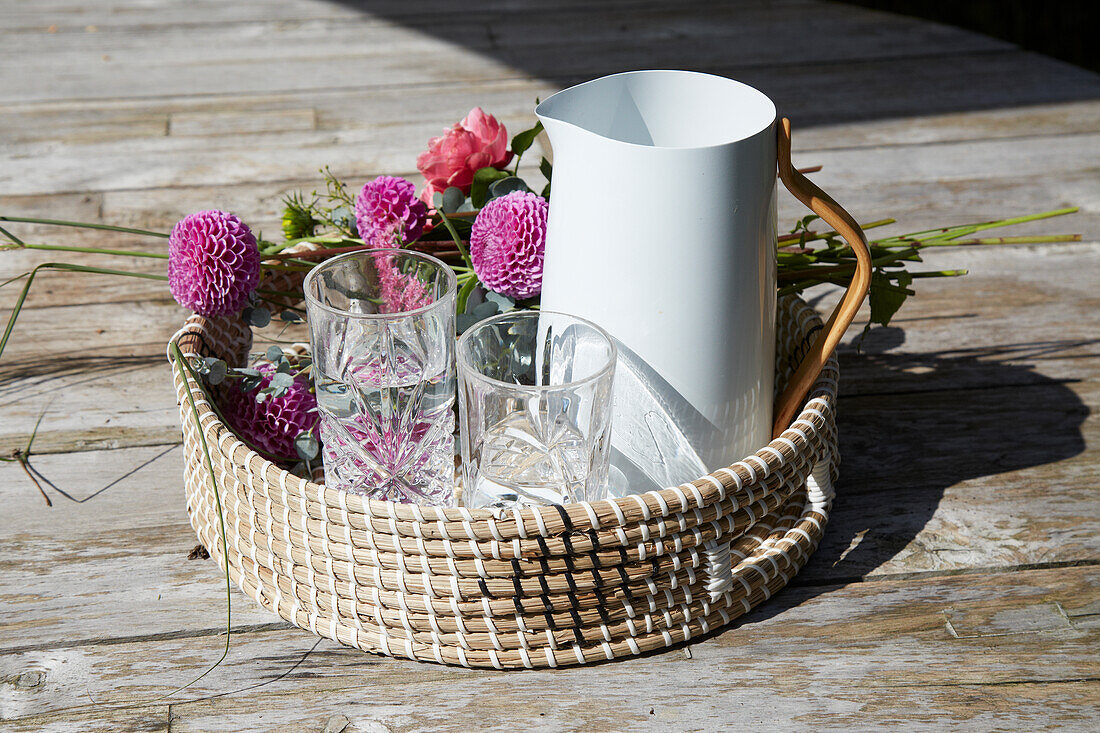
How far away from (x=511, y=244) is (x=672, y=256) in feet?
0.43

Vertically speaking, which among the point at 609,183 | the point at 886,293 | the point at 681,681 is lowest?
the point at 681,681

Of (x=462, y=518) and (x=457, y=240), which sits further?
(x=457, y=240)

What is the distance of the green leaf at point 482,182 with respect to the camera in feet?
2.22

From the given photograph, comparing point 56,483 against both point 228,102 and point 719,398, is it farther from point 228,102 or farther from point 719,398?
point 228,102

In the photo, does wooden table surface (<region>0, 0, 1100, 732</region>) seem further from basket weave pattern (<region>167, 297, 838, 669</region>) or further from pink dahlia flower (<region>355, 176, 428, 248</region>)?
pink dahlia flower (<region>355, 176, 428, 248</region>)

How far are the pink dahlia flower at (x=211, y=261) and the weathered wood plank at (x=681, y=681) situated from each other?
20 centimetres

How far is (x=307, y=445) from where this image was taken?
61cm

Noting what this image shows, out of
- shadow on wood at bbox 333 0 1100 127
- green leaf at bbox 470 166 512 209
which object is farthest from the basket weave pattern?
shadow on wood at bbox 333 0 1100 127

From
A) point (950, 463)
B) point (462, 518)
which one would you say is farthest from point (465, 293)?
point (950, 463)

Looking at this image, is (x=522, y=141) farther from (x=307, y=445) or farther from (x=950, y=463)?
(x=950, y=463)

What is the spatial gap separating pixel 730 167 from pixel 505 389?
0.16 metres

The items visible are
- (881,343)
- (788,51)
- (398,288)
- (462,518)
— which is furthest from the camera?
(788,51)

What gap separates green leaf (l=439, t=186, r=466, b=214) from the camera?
0.69 meters

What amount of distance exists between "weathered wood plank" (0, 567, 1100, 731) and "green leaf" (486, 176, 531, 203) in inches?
12.1
